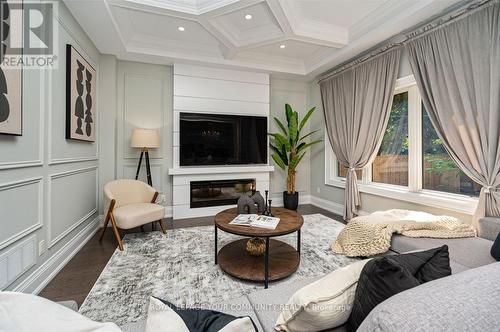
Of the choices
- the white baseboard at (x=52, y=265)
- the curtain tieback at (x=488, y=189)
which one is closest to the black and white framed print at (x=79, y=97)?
the white baseboard at (x=52, y=265)

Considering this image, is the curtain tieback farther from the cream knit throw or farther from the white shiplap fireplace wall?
the white shiplap fireplace wall

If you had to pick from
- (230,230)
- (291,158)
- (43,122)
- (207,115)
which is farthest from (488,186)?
(43,122)

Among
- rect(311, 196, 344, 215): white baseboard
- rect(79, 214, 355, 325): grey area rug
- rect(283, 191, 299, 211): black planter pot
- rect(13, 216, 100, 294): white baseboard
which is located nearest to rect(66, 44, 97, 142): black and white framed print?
rect(13, 216, 100, 294): white baseboard

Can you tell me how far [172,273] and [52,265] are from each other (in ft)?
3.63

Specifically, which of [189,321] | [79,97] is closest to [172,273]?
[189,321]

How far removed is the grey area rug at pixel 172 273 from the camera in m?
1.75

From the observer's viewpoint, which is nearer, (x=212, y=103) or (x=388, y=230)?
(x=388, y=230)

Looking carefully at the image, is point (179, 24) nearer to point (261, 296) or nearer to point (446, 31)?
point (446, 31)

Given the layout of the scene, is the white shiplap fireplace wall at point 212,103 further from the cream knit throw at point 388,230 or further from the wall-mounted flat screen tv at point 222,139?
the cream knit throw at point 388,230

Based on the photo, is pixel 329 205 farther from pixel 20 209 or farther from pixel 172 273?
pixel 20 209

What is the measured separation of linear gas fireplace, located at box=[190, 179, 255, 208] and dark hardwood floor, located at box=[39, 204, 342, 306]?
3.27 ft

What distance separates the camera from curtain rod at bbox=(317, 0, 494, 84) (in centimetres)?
226

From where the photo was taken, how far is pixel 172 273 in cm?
218

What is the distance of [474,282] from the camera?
0.67 metres
